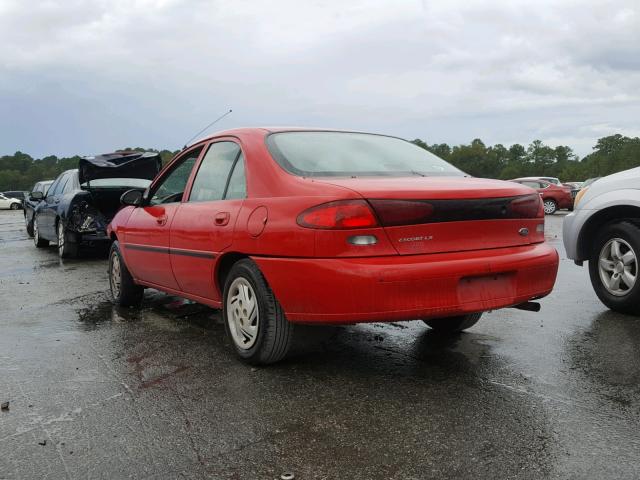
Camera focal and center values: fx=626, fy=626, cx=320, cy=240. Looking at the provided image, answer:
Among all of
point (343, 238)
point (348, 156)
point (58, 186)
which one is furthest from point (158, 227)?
point (58, 186)

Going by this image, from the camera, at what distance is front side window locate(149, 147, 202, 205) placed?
5098mm

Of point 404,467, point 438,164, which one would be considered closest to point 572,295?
point 438,164

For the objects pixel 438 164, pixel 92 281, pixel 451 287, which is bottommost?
pixel 92 281

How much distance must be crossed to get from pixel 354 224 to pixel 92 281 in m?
5.64

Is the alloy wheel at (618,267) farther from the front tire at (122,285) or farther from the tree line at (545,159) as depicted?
the tree line at (545,159)

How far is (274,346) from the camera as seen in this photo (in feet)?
12.4

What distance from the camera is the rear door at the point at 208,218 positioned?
4.13 m

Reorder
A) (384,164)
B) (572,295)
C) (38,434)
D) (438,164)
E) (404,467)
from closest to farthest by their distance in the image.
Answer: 1. (404,467)
2. (38,434)
3. (384,164)
4. (438,164)
5. (572,295)

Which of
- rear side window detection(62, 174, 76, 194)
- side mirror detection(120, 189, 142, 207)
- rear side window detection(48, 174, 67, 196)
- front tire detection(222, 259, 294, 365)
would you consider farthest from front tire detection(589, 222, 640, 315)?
rear side window detection(48, 174, 67, 196)

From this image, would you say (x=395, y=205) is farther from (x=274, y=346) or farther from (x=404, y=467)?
(x=404, y=467)

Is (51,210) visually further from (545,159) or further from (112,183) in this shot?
(545,159)

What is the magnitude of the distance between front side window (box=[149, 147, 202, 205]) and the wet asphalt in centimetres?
108

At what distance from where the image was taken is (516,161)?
12638 cm

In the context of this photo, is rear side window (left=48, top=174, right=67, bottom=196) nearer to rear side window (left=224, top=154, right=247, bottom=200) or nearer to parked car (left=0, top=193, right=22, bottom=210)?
rear side window (left=224, top=154, right=247, bottom=200)
